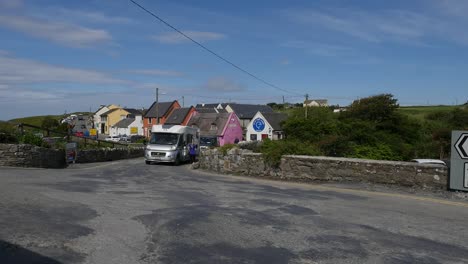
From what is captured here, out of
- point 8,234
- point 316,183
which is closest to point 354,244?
point 8,234

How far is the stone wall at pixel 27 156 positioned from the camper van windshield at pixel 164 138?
22.2 ft

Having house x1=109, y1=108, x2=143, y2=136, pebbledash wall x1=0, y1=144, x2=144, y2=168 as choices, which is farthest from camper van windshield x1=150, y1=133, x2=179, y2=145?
house x1=109, y1=108, x2=143, y2=136

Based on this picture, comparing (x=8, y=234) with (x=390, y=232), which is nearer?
(x=8, y=234)

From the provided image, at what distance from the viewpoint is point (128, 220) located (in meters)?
7.37

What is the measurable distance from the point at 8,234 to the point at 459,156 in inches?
368

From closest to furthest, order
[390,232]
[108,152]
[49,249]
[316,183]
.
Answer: [49,249], [390,232], [316,183], [108,152]

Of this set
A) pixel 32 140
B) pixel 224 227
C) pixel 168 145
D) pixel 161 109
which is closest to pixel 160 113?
pixel 161 109

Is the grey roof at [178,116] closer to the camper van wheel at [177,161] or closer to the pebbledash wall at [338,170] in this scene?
the camper van wheel at [177,161]

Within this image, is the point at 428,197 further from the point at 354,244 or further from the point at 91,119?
the point at 91,119

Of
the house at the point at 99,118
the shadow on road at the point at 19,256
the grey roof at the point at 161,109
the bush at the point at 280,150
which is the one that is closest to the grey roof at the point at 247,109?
the grey roof at the point at 161,109

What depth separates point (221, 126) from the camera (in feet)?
278

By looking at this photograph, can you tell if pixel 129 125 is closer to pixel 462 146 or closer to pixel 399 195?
pixel 399 195

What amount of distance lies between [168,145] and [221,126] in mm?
57802

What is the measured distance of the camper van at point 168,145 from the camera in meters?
26.7
